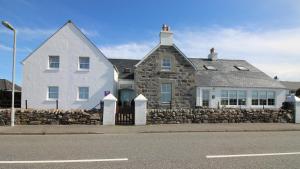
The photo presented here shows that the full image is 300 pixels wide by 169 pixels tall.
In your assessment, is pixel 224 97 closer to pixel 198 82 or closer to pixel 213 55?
pixel 198 82

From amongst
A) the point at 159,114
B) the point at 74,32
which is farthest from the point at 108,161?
the point at 74,32

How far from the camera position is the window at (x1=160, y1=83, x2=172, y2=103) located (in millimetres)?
26000

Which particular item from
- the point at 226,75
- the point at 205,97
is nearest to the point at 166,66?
the point at 205,97

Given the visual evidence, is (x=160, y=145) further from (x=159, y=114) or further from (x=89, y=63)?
(x=89, y=63)

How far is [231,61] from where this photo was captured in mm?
35156

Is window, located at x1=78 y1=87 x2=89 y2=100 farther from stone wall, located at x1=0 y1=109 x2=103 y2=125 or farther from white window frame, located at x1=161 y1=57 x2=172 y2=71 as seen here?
stone wall, located at x1=0 y1=109 x2=103 y2=125

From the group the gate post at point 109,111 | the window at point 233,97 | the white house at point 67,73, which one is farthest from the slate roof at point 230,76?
the gate post at point 109,111

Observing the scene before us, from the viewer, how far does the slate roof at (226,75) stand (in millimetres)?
29880

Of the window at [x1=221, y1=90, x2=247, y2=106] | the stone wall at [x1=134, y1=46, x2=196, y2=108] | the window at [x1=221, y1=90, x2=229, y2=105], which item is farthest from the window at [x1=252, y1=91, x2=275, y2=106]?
the stone wall at [x1=134, y1=46, x2=196, y2=108]

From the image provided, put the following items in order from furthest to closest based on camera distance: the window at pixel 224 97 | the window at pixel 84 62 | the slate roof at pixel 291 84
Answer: the slate roof at pixel 291 84
the window at pixel 224 97
the window at pixel 84 62

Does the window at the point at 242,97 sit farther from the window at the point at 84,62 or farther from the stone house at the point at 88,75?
the window at the point at 84,62

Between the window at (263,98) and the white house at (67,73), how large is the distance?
15994 mm

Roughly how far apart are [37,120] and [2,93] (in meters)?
19.4

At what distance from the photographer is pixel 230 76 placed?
1236 inches
